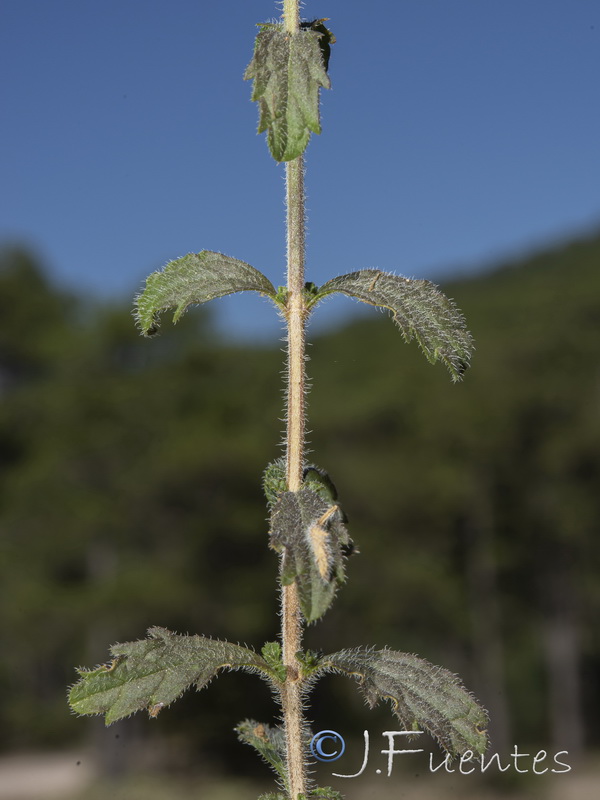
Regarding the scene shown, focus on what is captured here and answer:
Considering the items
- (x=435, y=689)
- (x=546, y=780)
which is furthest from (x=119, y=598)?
(x=435, y=689)

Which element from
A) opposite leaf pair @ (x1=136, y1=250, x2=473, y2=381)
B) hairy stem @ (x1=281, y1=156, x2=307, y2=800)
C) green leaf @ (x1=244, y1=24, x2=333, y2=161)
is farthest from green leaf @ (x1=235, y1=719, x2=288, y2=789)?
green leaf @ (x1=244, y1=24, x2=333, y2=161)

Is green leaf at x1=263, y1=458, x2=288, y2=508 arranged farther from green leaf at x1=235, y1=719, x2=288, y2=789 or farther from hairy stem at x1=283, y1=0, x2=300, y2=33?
hairy stem at x1=283, y1=0, x2=300, y2=33

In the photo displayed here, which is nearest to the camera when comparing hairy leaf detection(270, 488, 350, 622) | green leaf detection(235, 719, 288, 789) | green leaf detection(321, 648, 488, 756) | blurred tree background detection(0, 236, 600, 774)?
hairy leaf detection(270, 488, 350, 622)

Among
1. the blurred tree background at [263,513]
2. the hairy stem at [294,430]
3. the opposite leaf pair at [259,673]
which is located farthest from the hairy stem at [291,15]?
the blurred tree background at [263,513]

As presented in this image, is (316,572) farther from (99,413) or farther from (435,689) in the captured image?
(99,413)

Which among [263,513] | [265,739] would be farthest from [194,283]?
[263,513]

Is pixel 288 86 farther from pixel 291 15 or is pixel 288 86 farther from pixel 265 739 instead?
pixel 265 739
